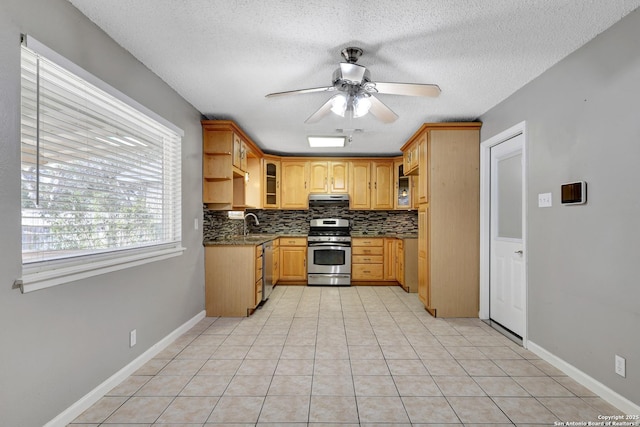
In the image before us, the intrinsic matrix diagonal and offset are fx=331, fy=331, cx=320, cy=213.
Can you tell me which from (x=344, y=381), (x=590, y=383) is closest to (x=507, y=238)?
(x=590, y=383)

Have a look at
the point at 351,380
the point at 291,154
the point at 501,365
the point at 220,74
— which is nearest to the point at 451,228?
the point at 501,365

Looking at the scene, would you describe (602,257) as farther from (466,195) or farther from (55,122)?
(55,122)

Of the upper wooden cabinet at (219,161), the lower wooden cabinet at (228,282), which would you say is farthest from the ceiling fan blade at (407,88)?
the lower wooden cabinet at (228,282)

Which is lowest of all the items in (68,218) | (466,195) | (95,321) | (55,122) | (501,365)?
(501,365)

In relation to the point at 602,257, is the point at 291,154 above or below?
above

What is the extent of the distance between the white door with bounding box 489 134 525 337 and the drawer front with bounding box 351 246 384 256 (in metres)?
2.16

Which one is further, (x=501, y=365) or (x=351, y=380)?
(x=501, y=365)

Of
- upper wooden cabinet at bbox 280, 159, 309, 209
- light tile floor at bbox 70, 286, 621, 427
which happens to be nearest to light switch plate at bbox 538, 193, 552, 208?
light tile floor at bbox 70, 286, 621, 427

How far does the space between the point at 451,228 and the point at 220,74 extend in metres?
2.84

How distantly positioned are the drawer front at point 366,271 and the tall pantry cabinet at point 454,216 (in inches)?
74.9

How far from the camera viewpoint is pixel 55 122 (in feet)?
5.72

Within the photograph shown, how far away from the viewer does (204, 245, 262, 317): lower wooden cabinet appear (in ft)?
12.5

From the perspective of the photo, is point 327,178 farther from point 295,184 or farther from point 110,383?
point 110,383

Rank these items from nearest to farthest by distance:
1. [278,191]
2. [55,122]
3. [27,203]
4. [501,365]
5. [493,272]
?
[27,203]
[55,122]
[501,365]
[493,272]
[278,191]
